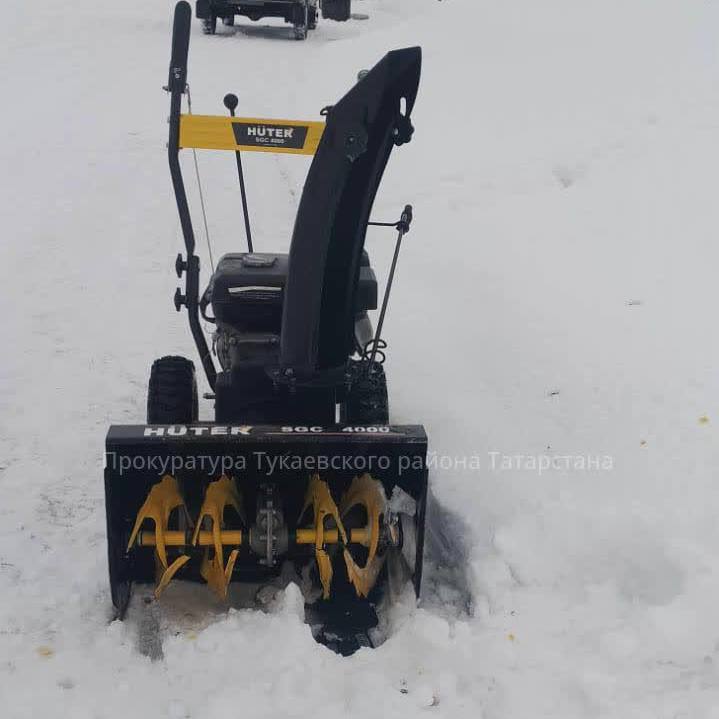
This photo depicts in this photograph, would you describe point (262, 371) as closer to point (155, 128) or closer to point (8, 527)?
point (8, 527)

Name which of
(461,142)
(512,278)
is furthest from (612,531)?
(461,142)

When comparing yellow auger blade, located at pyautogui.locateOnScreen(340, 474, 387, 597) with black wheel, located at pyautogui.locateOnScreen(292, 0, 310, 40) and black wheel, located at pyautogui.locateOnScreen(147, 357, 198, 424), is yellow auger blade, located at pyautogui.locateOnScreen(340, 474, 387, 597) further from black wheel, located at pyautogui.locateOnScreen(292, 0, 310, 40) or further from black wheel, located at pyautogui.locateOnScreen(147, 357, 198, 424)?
black wheel, located at pyautogui.locateOnScreen(292, 0, 310, 40)

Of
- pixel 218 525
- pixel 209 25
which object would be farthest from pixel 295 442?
pixel 209 25

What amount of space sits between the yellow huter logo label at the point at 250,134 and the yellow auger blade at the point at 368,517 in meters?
1.38

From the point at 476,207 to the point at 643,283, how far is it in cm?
275

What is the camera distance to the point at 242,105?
14.5 metres

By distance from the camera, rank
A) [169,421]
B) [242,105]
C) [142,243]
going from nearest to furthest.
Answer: [169,421], [142,243], [242,105]

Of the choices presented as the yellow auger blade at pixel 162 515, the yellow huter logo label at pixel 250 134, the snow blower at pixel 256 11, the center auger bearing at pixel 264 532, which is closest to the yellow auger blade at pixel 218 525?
the center auger bearing at pixel 264 532

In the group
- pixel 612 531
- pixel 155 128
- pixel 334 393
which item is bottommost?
pixel 155 128

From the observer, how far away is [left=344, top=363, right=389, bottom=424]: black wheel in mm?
4312

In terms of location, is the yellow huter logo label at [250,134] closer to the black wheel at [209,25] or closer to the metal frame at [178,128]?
the metal frame at [178,128]

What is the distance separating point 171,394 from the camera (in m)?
4.42

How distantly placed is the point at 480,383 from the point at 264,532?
2401 millimetres

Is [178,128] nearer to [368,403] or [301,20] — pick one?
[368,403]
